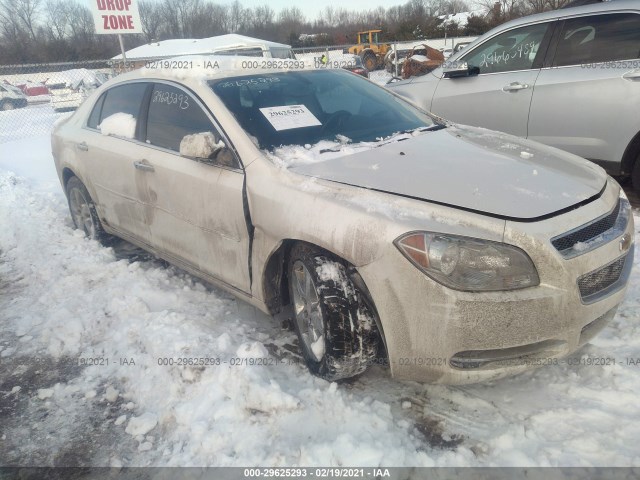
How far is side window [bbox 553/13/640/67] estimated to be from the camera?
4406 millimetres

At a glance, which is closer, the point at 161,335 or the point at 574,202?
the point at 574,202

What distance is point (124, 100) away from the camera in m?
4.01

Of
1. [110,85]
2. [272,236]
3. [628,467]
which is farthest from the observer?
[110,85]

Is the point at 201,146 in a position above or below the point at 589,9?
below

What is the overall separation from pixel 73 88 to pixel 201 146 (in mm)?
18482

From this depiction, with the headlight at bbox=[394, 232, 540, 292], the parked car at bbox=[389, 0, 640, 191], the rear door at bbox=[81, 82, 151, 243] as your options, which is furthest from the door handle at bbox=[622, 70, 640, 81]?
the rear door at bbox=[81, 82, 151, 243]

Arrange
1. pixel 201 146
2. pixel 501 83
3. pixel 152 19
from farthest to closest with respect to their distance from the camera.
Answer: pixel 152 19 < pixel 501 83 < pixel 201 146

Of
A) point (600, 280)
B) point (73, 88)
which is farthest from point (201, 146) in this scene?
point (73, 88)

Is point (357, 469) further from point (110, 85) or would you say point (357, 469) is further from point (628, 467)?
point (110, 85)

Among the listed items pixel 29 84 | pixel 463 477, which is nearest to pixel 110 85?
pixel 463 477

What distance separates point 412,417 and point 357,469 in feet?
1.37

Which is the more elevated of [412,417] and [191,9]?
[191,9]

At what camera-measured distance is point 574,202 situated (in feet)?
7.22

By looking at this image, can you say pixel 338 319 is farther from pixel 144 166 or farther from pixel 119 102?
pixel 119 102
